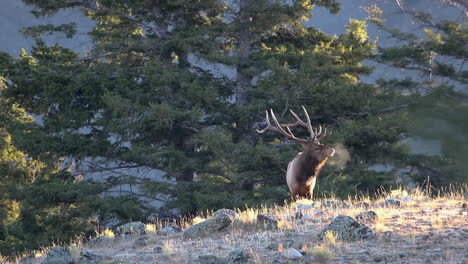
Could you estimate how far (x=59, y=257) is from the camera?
25.6ft

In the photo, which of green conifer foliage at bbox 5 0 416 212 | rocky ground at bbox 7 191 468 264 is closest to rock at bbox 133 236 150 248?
rocky ground at bbox 7 191 468 264

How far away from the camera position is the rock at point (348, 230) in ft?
24.2

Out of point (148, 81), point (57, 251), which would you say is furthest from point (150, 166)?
point (57, 251)

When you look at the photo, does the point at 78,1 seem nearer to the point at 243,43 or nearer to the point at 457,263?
the point at 243,43

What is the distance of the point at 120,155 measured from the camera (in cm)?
2322

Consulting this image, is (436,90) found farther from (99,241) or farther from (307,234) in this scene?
(99,241)

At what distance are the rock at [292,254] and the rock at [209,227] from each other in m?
2.05

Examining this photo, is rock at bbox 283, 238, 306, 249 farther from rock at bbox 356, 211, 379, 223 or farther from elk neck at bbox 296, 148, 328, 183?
elk neck at bbox 296, 148, 328, 183

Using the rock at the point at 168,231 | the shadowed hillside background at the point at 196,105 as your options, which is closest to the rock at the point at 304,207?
the rock at the point at 168,231

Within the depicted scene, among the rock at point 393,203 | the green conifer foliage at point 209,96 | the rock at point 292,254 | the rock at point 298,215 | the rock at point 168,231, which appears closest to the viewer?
the rock at point 292,254

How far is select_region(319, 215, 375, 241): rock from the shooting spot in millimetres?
7391

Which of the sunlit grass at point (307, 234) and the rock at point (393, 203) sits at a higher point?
the rock at point (393, 203)

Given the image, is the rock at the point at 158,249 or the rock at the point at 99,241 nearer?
the rock at the point at 158,249

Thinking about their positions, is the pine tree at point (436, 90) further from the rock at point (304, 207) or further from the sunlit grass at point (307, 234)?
the rock at point (304, 207)
